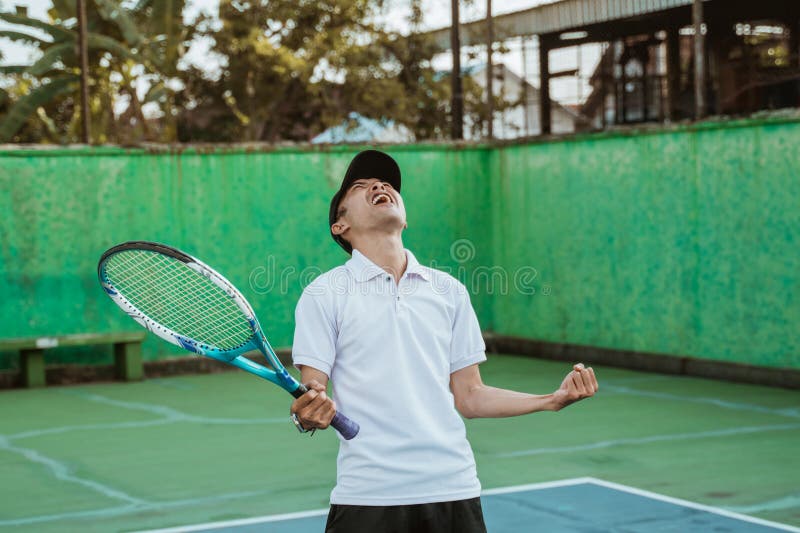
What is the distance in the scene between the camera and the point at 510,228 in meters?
13.0

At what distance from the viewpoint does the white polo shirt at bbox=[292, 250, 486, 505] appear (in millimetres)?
3018

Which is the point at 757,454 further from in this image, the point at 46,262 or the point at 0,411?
the point at 46,262

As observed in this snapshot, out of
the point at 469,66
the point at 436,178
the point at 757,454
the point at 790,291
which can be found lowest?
the point at 757,454

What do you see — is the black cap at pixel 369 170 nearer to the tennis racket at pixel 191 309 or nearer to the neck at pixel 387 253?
the neck at pixel 387 253

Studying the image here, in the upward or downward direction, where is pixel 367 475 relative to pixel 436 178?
downward

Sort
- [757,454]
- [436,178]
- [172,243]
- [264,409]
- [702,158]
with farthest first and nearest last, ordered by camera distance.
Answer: [436,178] → [172,243] → [702,158] → [264,409] → [757,454]

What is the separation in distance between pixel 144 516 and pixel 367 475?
134 inches

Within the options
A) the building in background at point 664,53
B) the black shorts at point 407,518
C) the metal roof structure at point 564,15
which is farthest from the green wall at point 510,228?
the black shorts at point 407,518

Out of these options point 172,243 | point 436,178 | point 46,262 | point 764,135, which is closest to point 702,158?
point 764,135

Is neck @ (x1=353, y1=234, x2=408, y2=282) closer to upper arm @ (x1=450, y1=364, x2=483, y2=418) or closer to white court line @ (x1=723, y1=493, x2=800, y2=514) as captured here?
upper arm @ (x1=450, y1=364, x2=483, y2=418)

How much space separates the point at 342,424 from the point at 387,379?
20 cm

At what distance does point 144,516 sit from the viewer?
6074 mm

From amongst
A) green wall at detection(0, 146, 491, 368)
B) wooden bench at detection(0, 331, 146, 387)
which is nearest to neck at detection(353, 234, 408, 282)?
wooden bench at detection(0, 331, 146, 387)

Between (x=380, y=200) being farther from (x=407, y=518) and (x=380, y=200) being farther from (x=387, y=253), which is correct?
(x=407, y=518)
